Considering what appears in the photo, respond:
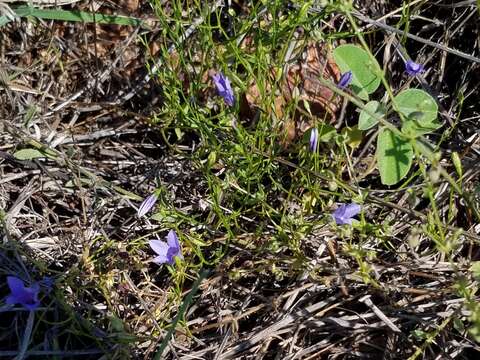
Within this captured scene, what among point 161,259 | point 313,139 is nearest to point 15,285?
point 161,259

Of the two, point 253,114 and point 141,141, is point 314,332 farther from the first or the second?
point 141,141

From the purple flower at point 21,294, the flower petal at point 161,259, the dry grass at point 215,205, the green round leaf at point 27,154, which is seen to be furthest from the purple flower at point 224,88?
the purple flower at point 21,294

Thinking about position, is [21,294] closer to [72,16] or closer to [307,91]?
[72,16]

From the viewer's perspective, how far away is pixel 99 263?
1891 mm

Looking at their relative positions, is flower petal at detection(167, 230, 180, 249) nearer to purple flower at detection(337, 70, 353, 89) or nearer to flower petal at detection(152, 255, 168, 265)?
flower petal at detection(152, 255, 168, 265)

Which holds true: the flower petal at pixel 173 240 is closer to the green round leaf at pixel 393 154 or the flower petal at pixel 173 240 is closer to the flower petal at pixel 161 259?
the flower petal at pixel 161 259

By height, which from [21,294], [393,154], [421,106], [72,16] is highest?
[72,16]

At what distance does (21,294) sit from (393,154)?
98 centimetres

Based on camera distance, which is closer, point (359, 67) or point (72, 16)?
point (359, 67)

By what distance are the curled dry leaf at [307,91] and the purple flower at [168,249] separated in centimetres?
47

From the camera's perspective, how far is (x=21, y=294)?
1.76 meters

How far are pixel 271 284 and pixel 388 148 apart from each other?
0.49 m

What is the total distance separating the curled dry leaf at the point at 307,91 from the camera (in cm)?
205

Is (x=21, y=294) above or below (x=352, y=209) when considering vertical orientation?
below
